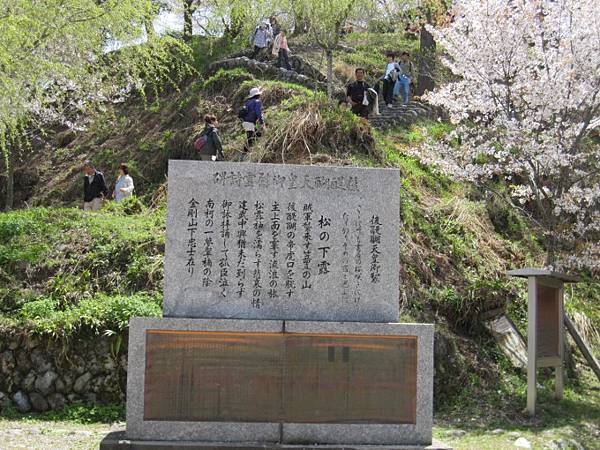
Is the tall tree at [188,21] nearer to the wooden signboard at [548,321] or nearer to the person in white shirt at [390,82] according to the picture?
the person in white shirt at [390,82]

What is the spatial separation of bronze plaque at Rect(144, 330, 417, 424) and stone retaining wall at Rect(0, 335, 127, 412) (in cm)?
327

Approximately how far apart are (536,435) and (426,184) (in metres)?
7.93

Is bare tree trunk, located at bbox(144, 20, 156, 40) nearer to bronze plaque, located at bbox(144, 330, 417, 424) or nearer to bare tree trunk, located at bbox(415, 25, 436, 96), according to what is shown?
bronze plaque, located at bbox(144, 330, 417, 424)

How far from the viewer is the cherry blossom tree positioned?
12875 millimetres

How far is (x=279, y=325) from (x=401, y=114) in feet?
50.6

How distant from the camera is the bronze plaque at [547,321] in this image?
1062cm

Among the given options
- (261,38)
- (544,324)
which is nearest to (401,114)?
(261,38)

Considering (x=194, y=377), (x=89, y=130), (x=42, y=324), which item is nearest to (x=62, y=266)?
(x=42, y=324)

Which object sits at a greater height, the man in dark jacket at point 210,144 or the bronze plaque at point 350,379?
the man in dark jacket at point 210,144

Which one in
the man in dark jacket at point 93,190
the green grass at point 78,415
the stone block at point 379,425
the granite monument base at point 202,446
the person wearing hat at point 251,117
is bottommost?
the green grass at point 78,415

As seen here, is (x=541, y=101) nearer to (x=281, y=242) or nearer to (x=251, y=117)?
(x=251, y=117)

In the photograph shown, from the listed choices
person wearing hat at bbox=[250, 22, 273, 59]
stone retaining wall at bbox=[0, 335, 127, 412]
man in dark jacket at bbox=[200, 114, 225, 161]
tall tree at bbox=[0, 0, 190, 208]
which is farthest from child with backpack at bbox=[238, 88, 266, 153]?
person wearing hat at bbox=[250, 22, 273, 59]

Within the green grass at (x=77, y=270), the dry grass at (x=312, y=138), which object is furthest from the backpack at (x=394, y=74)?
the green grass at (x=77, y=270)

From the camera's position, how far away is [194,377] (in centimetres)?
698
